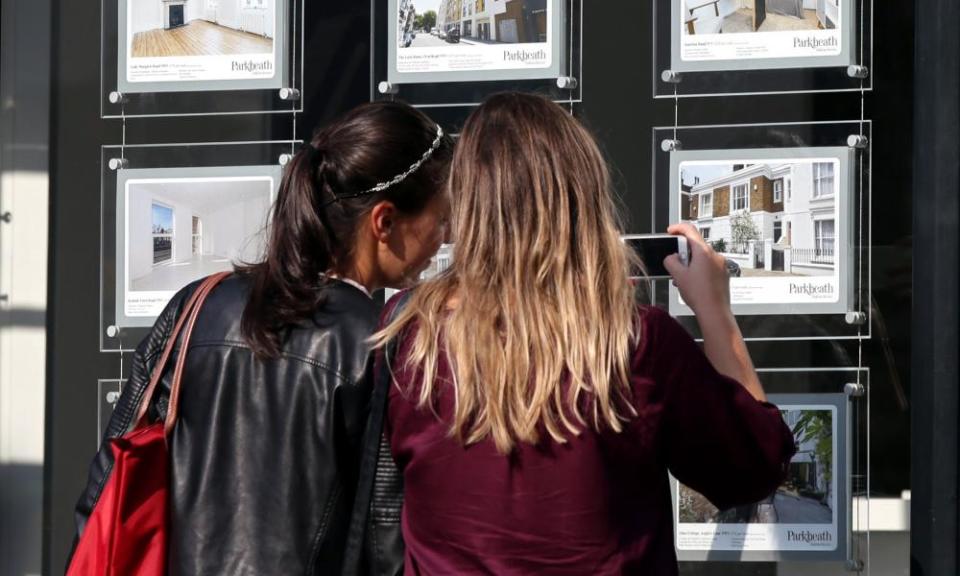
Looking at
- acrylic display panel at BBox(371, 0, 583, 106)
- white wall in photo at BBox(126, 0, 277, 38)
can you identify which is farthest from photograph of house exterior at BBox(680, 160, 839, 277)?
white wall in photo at BBox(126, 0, 277, 38)

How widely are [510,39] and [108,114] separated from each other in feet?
3.70

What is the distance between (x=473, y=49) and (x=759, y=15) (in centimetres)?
72

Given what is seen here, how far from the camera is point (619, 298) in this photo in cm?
190

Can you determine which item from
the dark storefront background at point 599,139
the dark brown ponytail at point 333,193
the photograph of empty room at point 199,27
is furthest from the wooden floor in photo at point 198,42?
the dark brown ponytail at point 333,193

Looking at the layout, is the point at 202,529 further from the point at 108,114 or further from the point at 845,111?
the point at 845,111

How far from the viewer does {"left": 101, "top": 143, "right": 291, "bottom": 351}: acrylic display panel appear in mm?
3297

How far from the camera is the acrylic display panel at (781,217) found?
3.04 m

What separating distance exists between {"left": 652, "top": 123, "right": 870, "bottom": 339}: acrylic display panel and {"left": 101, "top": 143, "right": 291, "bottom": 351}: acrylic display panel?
108 cm

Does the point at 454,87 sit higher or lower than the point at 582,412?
higher

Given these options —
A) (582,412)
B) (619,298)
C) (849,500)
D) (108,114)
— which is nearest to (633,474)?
(582,412)

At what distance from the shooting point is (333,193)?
218cm

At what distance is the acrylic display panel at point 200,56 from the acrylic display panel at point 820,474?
4.90 ft

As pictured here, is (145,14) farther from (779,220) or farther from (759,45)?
(779,220)

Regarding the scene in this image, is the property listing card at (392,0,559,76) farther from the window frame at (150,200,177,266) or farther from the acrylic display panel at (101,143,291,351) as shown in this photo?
the window frame at (150,200,177,266)
